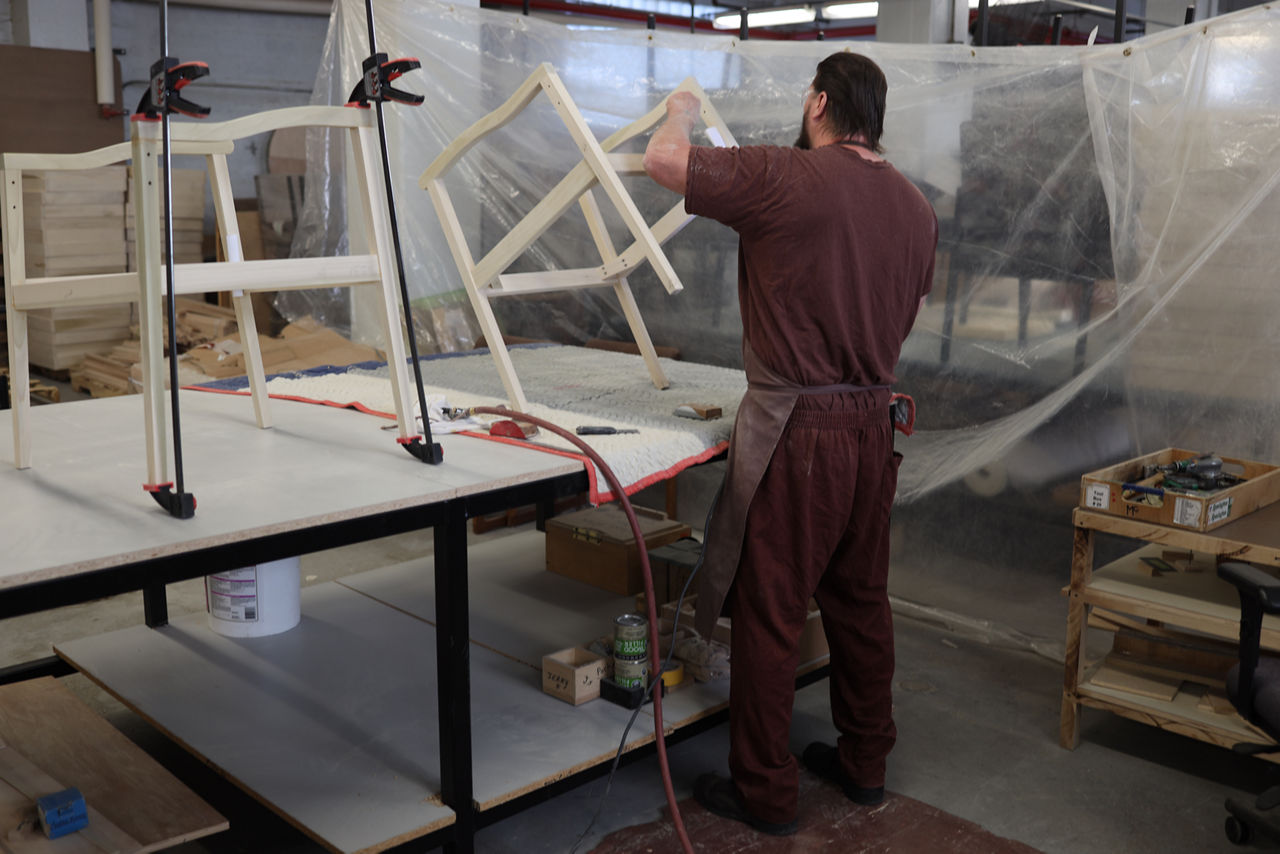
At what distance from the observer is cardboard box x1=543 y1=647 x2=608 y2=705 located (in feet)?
7.70

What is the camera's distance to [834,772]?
2.49 metres

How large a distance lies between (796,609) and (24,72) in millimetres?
6820

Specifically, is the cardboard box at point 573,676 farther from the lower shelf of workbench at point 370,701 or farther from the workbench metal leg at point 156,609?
the workbench metal leg at point 156,609

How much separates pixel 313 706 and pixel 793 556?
1.08 meters

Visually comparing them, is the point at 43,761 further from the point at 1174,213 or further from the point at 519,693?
the point at 1174,213

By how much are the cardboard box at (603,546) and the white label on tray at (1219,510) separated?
138 cm

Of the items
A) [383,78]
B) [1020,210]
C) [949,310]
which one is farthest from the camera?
[949,310]

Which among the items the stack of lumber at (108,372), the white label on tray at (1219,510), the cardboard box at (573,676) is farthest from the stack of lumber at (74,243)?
the white label on tray at (1219,510)

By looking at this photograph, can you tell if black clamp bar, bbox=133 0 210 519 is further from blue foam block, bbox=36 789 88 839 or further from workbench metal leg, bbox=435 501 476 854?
blue foam block, bbox=36 789 88 839

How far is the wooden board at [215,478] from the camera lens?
4.89 ft

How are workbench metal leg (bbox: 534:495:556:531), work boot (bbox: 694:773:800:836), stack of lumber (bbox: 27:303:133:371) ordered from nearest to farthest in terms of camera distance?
work boot (bbox: 694:773:800:836) → workbench metal leg (bbox: 534:495:556:531) → stack of lumber (bbox: 27:303:133:371)

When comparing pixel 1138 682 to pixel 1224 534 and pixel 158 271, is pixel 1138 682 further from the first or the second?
pixel 158 271

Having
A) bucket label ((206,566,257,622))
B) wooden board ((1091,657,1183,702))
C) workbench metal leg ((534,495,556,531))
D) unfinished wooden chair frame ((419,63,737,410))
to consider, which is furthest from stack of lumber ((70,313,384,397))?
wooden board ((1091,657,1183,702))

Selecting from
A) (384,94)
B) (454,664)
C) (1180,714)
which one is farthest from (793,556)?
(384,94)
